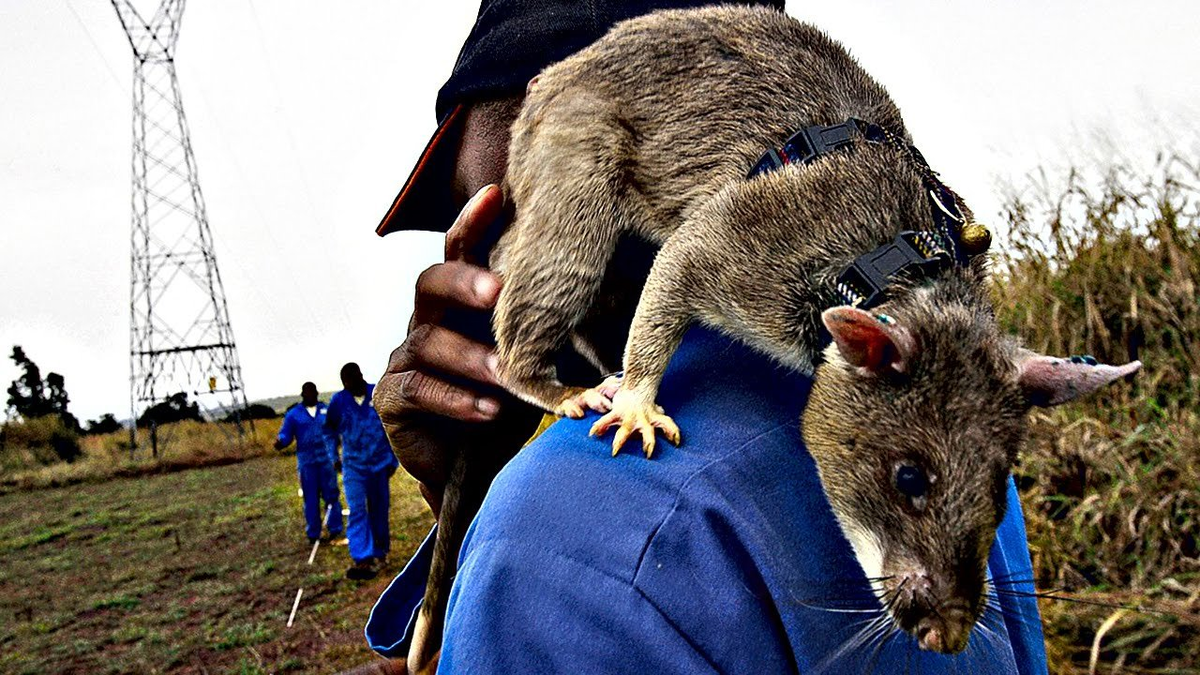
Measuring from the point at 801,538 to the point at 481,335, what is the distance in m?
1.32

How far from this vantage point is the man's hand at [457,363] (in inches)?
93.0

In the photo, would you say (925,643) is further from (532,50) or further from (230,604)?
(230,604)

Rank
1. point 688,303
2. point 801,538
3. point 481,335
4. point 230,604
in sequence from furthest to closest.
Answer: point 230,604 < point 481,335 < point 688,303 < point 801,538

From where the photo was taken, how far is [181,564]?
586 inches

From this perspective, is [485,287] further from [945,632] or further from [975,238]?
[945,632]

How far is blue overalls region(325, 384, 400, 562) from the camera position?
33.8ft

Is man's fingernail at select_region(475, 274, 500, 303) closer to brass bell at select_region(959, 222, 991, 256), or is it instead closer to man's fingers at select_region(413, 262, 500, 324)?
man's fingers at select_region(413, 262, 500, 324)

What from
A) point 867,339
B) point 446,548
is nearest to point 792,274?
point 867,339

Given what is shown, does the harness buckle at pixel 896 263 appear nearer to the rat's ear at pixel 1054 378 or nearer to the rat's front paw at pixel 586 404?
the rat's ear at pixel 1054 378

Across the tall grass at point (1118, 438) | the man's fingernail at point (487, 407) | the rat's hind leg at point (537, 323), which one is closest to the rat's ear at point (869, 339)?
the rat's hind leg at point (537, 323)

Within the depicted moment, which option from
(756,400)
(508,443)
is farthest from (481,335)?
(756,400)

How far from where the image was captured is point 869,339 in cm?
169

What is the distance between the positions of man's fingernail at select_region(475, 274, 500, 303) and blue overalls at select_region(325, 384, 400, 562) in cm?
828

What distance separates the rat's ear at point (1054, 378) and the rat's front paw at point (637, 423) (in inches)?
29.5
